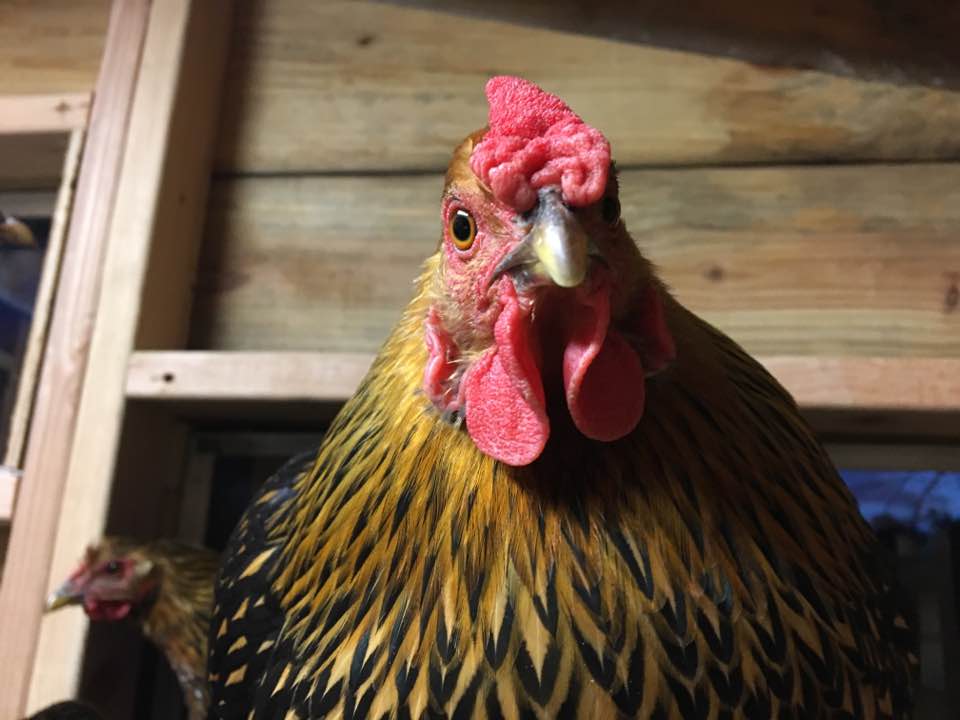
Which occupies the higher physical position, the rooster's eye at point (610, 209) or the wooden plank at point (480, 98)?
the wooden plank at point (480, 98)

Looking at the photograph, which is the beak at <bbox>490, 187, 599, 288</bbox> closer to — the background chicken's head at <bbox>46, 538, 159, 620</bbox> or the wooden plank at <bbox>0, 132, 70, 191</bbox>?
the background chicken's head at <bbox>46, 538, 159, 620</bbox>

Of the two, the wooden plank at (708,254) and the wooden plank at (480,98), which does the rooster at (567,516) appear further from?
the wooden plank at (480,98)

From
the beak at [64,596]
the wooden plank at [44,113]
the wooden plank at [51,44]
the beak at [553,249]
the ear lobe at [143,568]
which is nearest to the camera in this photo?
the beak at [553,249]

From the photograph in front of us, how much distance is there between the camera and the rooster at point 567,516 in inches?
20.3

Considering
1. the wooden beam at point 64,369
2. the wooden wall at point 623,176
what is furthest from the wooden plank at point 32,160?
the wooden wall at point 623,176

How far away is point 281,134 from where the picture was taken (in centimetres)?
136

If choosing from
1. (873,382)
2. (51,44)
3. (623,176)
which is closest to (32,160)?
(51,44)

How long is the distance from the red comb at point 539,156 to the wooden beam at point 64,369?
845 millimetres

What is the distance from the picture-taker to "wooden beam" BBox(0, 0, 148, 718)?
1.03 metres

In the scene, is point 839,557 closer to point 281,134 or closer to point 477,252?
point 477,252

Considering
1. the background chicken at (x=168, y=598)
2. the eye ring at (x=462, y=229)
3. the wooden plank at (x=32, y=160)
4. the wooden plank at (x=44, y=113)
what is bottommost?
the background chicken at (x=168, y=598)

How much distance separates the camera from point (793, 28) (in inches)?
48.1

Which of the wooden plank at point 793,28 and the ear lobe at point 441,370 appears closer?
the ear lobe at point 441,370

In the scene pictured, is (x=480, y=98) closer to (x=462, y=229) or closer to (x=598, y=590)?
(x=462, y=229)
